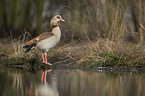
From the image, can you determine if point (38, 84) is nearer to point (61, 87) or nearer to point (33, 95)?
point (61, 87)

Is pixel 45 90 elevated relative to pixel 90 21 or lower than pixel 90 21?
lower

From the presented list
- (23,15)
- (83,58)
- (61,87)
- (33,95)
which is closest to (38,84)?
(61,87)

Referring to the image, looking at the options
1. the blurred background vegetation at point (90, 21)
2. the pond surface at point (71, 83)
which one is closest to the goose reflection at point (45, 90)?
the pond surface at point (71, 83)

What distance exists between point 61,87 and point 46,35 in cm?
290

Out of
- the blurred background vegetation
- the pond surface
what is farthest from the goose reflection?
the blurred background vegetation

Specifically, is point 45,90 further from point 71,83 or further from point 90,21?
point 90,21

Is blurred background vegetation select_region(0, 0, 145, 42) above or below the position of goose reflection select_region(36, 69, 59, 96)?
above

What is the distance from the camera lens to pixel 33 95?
5234 mm

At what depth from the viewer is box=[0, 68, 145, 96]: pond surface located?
5492 millimetres

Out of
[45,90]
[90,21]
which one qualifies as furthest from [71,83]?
[90,21]

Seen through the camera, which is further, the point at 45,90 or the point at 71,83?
the point at 71,83

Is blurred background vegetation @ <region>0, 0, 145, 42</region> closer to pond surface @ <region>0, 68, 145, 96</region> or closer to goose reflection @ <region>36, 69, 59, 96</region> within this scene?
pond surface @ <region>0, 68, 145, 96</region>

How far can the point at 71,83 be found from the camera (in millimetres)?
6445

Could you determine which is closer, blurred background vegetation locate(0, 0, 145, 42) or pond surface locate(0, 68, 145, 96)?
pond surface locate(0, 68, 145, 96)
